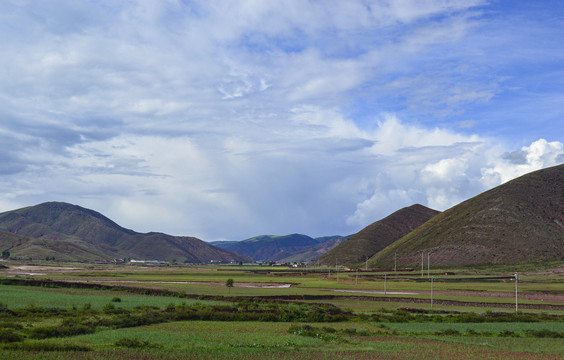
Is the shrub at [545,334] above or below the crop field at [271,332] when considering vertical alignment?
above

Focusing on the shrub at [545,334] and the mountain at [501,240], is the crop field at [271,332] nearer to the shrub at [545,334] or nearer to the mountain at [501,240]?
the shrub at [545,334]

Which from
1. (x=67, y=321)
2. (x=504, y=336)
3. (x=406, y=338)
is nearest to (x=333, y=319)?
(x=406, y=338)

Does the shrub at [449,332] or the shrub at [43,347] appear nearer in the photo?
the shrub at [43,347]

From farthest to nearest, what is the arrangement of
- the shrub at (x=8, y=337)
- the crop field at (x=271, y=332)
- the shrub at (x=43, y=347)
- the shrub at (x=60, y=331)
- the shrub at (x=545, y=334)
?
the shrub at (x=545, y=334), the shrub at (x=60, y=331), the shrub at (x=8, y=337), the crop field at (x=271, y=332), the shrub at (x=43, y=347)

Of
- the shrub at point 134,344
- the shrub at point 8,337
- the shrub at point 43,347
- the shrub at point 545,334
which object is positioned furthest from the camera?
the shrub at point 545,334

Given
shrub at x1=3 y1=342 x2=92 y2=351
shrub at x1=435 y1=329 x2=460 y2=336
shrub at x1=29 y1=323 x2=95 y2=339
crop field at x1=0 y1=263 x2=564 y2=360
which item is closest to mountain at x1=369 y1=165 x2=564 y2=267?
crop field at x1=0 y1=263 x2=564 y2=360

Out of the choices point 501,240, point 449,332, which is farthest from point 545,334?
point 501,240

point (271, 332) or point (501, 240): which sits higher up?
point (501, 240)

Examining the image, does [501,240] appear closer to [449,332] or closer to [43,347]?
[449,332]

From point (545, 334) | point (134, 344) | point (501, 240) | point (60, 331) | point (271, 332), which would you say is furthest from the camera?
point (501, 240)

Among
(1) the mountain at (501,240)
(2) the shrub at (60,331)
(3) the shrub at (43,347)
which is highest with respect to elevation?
(1) the mountain at (501,240)

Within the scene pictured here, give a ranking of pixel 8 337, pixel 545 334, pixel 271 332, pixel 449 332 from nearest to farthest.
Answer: pixel 8 337 < pixel 271 332 < pixel 545 334 < pixel 449 332

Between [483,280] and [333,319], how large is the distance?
8233 centimetres

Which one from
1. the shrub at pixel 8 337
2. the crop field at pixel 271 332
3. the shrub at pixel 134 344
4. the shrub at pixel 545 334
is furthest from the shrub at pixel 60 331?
the shrub at pixel 545 334
